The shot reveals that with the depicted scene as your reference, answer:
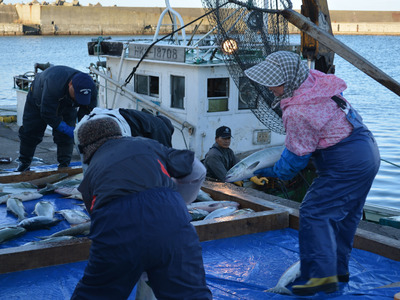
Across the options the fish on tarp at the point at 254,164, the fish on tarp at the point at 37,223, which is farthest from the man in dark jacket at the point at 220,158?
the fish on tarp at the point at 37,223

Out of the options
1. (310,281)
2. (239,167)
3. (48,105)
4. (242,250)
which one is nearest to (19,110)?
(48,105)

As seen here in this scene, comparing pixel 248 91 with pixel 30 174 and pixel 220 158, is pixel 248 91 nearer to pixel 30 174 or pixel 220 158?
pixel 220 158

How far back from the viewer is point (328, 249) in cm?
383

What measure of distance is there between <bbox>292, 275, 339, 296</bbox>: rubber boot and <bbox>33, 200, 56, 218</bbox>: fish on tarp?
2676 mm

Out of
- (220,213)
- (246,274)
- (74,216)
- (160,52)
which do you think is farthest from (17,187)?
(160,52)

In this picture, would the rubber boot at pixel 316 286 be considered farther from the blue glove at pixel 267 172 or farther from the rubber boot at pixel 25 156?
the rubber boot at pixel 25 156

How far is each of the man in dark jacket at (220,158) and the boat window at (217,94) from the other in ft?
8.26

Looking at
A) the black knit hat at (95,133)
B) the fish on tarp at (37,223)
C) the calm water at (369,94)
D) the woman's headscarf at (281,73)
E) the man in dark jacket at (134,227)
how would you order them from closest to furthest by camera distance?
the man in dark jacket at (134,227)
the black knit hat at (95,133)
the woman's headscarf at (281,73)
the fish on tarp at (37,223)
the calm water at (369,94)

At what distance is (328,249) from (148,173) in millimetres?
1670

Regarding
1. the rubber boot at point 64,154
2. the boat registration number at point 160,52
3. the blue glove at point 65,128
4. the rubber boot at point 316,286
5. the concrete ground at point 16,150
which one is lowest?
the concrete ground at point 16,150

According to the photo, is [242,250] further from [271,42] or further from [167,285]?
[271,42]

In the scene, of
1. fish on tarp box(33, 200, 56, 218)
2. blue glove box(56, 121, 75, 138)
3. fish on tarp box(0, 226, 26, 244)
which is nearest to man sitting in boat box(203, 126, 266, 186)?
blue glove box(56, 121, 75, 138)

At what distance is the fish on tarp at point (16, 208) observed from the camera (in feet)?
18.2

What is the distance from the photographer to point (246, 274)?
432 centimetres
